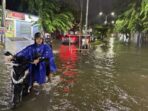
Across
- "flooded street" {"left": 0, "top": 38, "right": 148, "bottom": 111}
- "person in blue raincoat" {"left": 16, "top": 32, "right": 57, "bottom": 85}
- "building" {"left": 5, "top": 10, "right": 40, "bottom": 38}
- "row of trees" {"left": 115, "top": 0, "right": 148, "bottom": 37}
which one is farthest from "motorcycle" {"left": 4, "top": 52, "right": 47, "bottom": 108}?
"building" {"left": 5, "top": 10, "right": 40, "bottom": 38}

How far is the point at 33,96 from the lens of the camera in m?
9.26

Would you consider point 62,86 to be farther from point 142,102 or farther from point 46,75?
point 142,102

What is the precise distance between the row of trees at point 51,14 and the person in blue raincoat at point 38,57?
932 inches

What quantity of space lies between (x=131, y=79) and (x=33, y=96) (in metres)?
4.85

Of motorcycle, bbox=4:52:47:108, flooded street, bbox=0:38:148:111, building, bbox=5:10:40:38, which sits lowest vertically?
flooded street, bbox=0:38:148:111

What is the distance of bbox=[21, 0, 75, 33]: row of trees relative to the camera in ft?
107

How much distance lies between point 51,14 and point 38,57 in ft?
81.2

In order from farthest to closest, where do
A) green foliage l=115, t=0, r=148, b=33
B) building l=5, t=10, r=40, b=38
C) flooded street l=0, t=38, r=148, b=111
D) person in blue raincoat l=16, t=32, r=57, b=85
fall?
building l=5, t=10, r=40, b=38 < green foliage l=115, t=0, r=148, b=33 < person in blue raincoat l=16, t=32, r=57, b=85 < flooded street l=0, t=38, r=148, b=111

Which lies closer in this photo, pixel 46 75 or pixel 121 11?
pixel 46 75

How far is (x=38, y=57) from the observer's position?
28.5 ft

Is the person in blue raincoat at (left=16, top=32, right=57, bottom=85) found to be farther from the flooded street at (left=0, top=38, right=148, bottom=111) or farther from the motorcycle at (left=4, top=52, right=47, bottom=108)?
the flooded street at (left=0, top=38, right=148, bottom=111)

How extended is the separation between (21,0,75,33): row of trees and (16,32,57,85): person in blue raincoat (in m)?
23.7

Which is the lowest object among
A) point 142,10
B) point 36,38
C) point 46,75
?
point 46,75

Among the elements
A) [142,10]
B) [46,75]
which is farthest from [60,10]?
[46,75]
